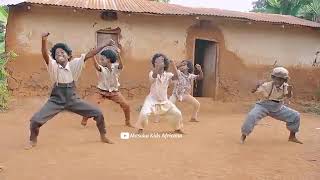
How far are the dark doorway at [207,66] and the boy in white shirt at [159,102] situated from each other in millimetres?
6129

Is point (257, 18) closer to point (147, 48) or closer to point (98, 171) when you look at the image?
point (147, 48)

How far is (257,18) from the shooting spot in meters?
13.3

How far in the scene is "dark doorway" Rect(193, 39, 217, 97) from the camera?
44.9 ft

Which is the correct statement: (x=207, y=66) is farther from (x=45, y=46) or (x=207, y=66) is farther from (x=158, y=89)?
(x=45, y=46)

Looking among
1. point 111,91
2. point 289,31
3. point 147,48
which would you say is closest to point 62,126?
point 111,91

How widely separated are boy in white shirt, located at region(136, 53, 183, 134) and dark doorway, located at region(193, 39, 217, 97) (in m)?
6.13

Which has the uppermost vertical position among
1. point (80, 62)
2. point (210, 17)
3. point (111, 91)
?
point (210, 17)

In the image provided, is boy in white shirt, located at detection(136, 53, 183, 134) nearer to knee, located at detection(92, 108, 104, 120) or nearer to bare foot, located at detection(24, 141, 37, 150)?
knee, located at detection(92, 108, 104, 120)

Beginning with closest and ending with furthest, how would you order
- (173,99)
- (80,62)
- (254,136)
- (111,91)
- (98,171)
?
1. (98,171)
2. (80,62)
3. (254,136)
4. (111,91)
5. (173,99)

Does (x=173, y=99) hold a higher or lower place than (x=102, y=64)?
lower

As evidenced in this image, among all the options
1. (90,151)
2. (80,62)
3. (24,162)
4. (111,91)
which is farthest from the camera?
(111,91)

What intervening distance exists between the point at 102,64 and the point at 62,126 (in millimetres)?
1385

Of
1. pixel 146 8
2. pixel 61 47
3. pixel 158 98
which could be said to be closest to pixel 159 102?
pixel 158 98

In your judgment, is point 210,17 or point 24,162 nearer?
point 24,162
